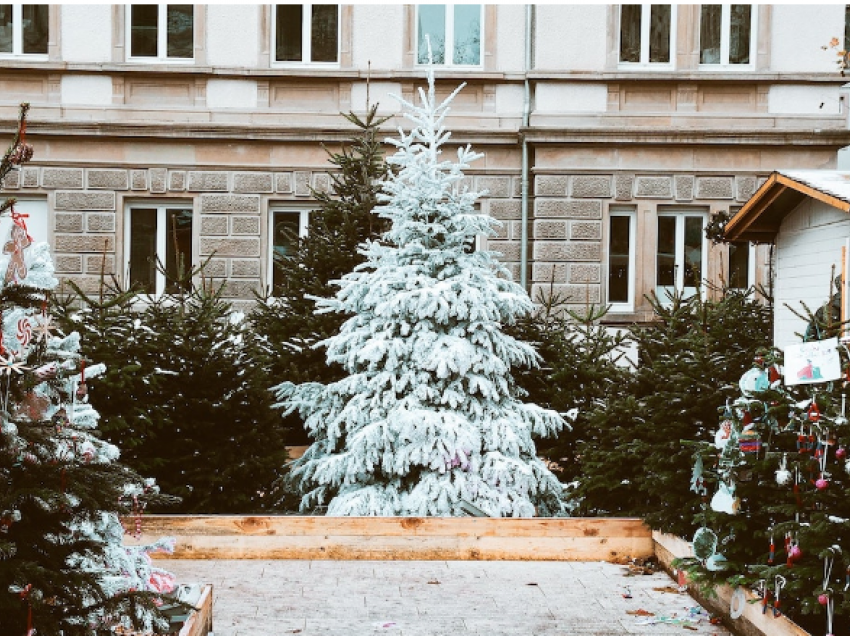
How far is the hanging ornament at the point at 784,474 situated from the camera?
630 centimetres

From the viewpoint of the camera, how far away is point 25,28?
19.7 meters

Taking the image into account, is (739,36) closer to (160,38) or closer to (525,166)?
(525,166)

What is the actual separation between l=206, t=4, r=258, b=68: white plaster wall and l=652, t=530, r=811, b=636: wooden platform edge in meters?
13.1

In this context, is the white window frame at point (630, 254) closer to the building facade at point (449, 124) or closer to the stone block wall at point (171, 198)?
the building facade at point (449, 124)

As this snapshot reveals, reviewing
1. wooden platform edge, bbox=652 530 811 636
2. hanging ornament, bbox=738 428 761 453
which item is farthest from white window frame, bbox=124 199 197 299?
hanging ornament, bbox=738 428 761 453

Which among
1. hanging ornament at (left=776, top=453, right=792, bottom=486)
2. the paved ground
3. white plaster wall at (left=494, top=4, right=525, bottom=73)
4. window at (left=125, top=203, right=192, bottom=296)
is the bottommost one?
the paved ground

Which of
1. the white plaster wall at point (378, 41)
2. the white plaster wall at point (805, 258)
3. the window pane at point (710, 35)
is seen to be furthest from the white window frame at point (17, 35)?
the white plaster wall at point (805, 258)

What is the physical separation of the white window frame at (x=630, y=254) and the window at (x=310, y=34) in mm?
5696

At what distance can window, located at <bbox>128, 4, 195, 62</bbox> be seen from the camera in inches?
779

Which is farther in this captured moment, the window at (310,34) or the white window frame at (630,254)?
the window at (310,34)

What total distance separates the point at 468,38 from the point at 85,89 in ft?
22.3

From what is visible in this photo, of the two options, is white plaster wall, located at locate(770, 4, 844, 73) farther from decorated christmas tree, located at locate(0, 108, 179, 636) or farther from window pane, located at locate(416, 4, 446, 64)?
decorated christmas tree, located at locate(0, 108, 179, 636)

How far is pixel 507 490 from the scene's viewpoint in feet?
34.8

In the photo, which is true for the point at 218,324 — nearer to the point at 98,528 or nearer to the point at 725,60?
the point at 98,528
